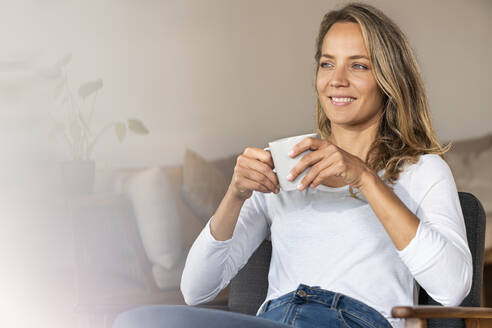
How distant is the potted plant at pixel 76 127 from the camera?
2.33 m

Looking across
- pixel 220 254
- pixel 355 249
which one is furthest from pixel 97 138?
pixel 355 249

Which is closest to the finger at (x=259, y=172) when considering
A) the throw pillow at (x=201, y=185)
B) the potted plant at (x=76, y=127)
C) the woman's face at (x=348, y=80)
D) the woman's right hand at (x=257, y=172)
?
the woman's right hand at (x=257, y=172)

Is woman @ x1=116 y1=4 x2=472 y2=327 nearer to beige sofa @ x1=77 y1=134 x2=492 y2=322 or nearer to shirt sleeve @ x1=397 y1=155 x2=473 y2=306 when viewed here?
shirt sleeve @ x1=397 y1=155 x2=473 y2=306

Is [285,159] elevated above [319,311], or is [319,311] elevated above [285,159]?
[285,159]

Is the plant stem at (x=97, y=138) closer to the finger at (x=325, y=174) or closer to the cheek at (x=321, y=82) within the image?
the cheek at (x=321, y=82)

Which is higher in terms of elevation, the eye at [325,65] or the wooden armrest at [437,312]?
the eye at [325,65]

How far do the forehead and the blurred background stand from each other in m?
1.10

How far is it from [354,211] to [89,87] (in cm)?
128

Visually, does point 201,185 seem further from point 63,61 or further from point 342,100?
point 342,100

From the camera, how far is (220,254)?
5.06 feet

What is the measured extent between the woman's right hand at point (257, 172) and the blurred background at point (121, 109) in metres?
1.14

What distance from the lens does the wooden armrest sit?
1169 mm

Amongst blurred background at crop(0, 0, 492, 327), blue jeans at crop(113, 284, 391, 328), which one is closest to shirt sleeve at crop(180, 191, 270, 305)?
blue jeans at crop(113, 284, 391, 328)

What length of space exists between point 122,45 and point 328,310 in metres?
1.50
